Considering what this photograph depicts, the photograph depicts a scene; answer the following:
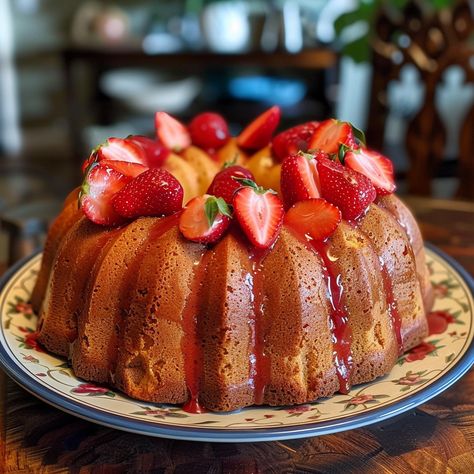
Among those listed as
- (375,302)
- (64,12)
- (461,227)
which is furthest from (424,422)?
(64,12)

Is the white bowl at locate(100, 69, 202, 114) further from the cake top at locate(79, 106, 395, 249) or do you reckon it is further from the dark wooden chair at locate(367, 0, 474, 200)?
the cake top at locate(79, 106, 395, 249)

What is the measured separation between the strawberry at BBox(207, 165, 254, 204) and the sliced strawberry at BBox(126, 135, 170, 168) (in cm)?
Result: 27

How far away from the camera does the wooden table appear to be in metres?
1.01

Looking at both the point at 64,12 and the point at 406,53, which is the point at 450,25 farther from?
the point at 64,12

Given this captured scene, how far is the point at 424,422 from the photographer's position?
1.12 meters

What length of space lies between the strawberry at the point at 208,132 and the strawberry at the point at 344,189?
0.45m

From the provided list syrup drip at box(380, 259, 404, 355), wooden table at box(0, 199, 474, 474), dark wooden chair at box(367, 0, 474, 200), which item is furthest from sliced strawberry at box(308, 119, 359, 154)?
dark wooden chair at box(367, 0, 474, 200)

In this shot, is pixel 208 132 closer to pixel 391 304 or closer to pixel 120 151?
pixel 120 151

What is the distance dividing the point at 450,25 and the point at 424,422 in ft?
5.95

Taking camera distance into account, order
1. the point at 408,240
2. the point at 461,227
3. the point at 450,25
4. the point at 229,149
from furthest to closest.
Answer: the point at 450,25 < the point at 461,227 < the point at 229,149 < the point at 408,240

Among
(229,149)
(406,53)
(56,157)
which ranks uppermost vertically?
(406,53)

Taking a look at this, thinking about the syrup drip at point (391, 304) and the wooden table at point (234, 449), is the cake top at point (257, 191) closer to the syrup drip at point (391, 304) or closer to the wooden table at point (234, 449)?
the syrup drip at point (391, 304)

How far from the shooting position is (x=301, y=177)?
3.90 feet

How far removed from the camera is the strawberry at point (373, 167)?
1.27 meters
